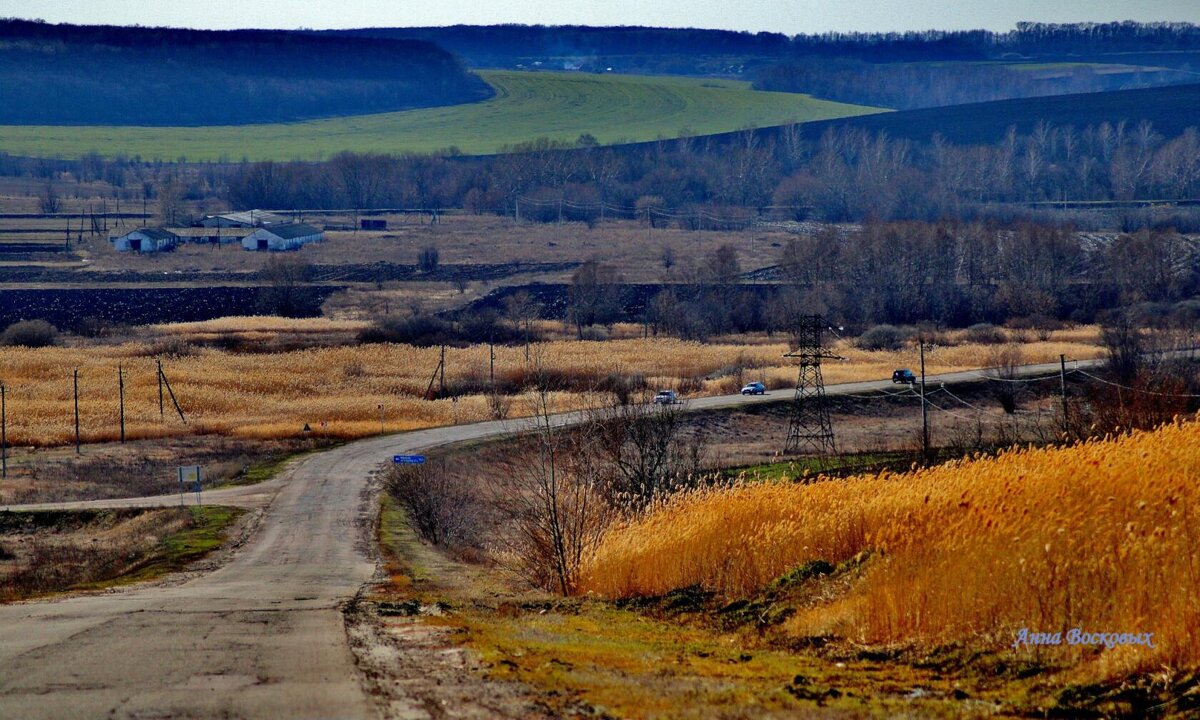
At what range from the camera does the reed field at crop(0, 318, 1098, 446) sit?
57.9 m

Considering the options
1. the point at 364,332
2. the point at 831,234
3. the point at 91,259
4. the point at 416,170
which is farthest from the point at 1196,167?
the point at 91,259

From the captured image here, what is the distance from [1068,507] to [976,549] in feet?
3.36

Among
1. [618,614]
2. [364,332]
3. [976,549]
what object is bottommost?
[364,332]

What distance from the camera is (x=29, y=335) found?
8444 centimetres

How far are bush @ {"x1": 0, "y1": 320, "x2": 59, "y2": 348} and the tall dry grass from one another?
76.9 m

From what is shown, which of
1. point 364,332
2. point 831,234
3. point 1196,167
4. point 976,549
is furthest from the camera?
point 1196,167

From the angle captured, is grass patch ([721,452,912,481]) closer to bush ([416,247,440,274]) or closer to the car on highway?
the car on highway

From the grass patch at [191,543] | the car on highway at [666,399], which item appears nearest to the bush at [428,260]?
the car on highway at [666,399]

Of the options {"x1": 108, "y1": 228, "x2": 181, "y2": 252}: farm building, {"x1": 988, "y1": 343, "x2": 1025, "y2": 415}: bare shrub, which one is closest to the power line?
{"x1": 988, "y1": 343, "x2": 1025, "y2": 415}: bare shrub

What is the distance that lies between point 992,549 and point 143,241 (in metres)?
139

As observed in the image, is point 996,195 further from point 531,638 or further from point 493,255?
point 531,638

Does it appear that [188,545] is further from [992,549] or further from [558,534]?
[992,549]

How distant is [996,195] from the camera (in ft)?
534

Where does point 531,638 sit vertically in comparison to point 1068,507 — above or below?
below
